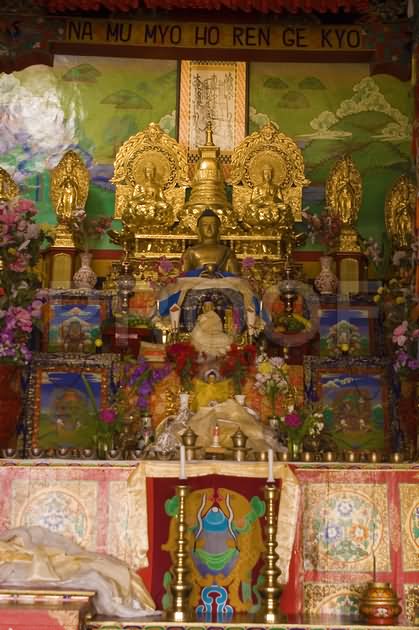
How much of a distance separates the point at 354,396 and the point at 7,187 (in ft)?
11.7

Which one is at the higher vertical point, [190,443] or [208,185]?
[208,185]

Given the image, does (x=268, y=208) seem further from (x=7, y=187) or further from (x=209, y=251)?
(x=7, y=187)

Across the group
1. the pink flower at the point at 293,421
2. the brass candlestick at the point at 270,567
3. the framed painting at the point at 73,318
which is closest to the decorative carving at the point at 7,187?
the framed painting at the point at 73,318

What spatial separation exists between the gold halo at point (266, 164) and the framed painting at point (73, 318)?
2.05m

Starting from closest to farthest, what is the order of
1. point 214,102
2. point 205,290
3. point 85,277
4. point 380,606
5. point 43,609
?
1. point 43,609
2. point 380,606
3. point 205,290
4. point 85,277
5. point 214,102

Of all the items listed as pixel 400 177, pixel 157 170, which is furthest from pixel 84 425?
pixel 400 177

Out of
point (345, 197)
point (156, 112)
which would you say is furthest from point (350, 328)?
point (156, 112)

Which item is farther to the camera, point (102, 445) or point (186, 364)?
point (186, 364)

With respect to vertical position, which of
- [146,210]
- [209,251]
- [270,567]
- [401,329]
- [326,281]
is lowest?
[270,567]

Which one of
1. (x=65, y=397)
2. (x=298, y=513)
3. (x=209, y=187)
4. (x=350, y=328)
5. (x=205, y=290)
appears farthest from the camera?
(x=209, y=187)

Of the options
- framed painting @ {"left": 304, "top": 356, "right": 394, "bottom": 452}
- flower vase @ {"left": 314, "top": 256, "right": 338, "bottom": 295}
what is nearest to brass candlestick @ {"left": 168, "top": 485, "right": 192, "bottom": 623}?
framed painting @ {"left": 304, "top": 356, "right": 394, "bottom": 452}

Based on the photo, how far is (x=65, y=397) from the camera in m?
7.69

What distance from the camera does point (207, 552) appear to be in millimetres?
5492

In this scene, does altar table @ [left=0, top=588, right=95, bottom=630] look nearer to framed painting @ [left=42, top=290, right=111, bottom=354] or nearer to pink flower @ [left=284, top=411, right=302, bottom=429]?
pink flower @ [left=284, top=411, right=302, bottom=429]
